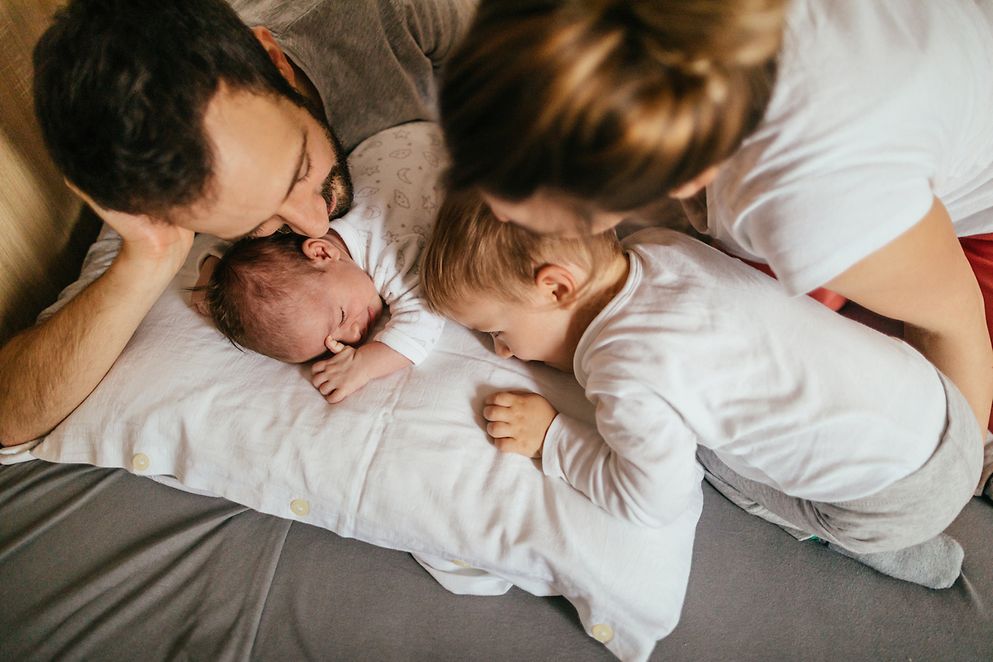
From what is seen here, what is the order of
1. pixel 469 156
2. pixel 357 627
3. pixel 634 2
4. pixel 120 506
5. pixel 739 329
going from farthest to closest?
pixel 120 506, pixel 357 627, pixel 739 329, pixel 469 156, pixel 634 2

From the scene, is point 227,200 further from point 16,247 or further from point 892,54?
point 892,54

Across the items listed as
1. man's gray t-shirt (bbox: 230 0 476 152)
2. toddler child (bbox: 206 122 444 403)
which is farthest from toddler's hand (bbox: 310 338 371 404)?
man's gray t-shirt (bbox: 230 0 476 152)

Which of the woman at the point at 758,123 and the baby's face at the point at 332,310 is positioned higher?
the woman at the point at 758,123

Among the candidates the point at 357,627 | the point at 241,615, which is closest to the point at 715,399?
the point at 357,627

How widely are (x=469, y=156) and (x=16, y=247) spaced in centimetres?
112

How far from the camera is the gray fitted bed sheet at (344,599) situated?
96cm

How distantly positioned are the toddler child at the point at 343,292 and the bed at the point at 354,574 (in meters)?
0.06

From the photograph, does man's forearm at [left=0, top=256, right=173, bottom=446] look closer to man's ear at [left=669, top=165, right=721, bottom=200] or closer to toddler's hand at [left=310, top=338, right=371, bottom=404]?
toddler's hand at [left=310, top=338, right=371, bottom=404]

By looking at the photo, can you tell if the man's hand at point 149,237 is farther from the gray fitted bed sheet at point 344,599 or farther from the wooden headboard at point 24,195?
the gray fitted bed sheet at point 344,599

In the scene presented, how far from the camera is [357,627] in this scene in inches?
39.2

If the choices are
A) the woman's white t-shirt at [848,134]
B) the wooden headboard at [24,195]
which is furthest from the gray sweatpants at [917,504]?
the wooden headboard at [24,195]

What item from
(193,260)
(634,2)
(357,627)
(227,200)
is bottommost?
(357,627)

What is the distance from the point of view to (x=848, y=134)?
67cm

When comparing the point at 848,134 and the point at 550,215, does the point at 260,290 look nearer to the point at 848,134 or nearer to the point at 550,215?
the point at 550,215
